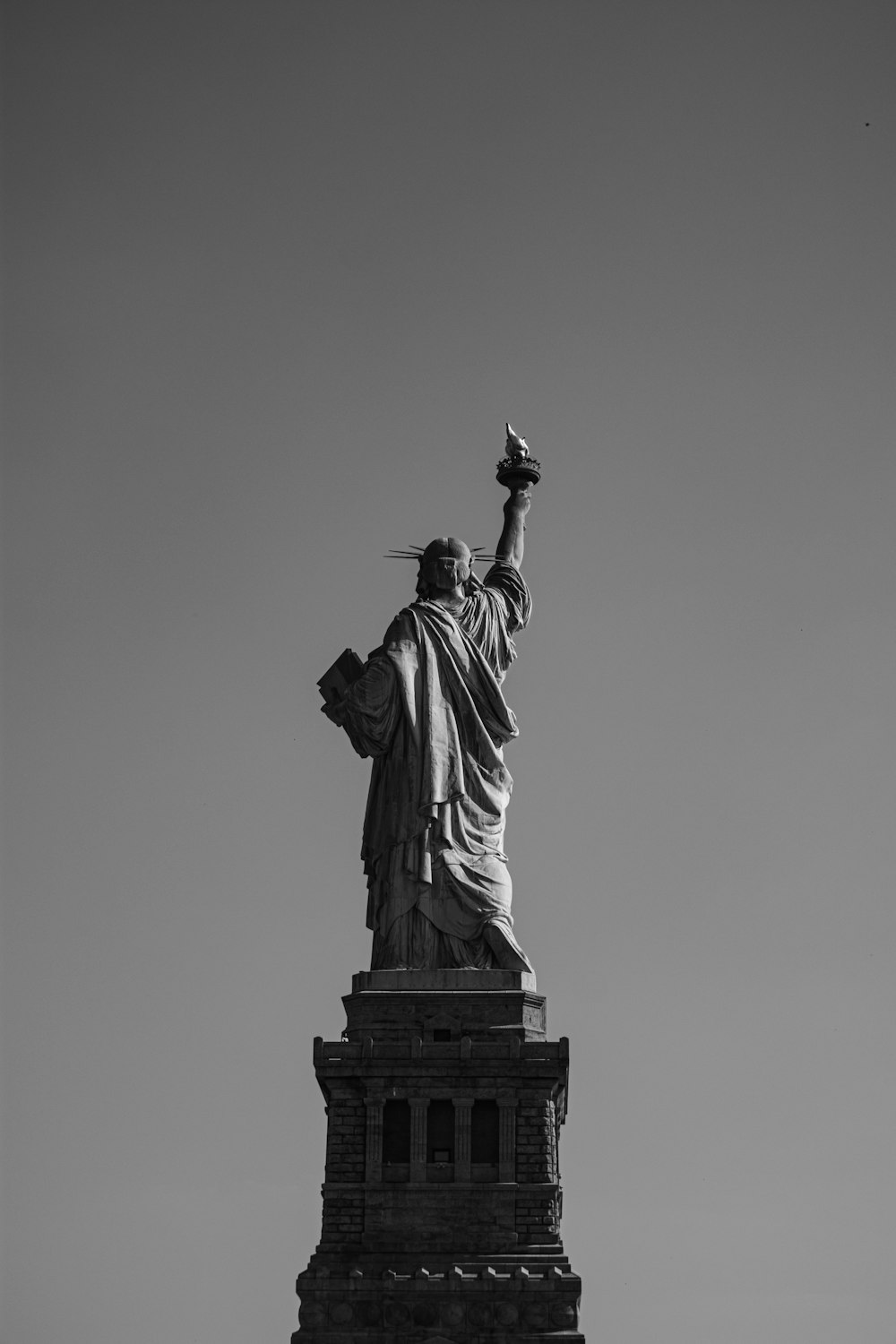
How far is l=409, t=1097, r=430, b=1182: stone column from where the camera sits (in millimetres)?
41188

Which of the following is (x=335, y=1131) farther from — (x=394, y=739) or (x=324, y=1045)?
(x=394, y=739)

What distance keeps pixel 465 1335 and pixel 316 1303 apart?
2.33m

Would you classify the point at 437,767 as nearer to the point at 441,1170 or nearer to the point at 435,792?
the point at 435,792

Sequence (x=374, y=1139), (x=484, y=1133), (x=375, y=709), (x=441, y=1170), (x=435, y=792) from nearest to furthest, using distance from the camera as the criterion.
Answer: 1. (x=441, y=1170)
2. (x=374, y=1139)
3. (x=484, y=1133)
4. (x=435, y=792)
5. (x=375, y=709)

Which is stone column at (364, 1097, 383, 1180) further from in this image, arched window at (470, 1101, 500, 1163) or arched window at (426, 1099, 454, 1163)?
arched window at (470, 1101, 500, 1163)

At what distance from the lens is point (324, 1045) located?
4200cm

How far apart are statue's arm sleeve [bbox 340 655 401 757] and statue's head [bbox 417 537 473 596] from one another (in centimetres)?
210

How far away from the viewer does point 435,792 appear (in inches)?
1732

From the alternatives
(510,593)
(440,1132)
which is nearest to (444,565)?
(510,593)

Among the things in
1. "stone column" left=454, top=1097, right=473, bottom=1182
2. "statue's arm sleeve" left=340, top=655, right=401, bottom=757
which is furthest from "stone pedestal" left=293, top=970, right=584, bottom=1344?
"statue's arm sleeve" left=340, top=655, right=401, bottom=757

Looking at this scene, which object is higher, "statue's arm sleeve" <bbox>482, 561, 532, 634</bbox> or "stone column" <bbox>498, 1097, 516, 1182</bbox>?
"statue's arm sleeve" <bbox>482, 561, 532, 634</bbox>

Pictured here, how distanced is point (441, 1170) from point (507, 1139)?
1147 mm

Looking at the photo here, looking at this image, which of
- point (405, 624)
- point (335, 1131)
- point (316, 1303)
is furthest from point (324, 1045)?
point (405, 624)

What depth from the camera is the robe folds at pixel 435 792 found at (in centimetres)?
4316
